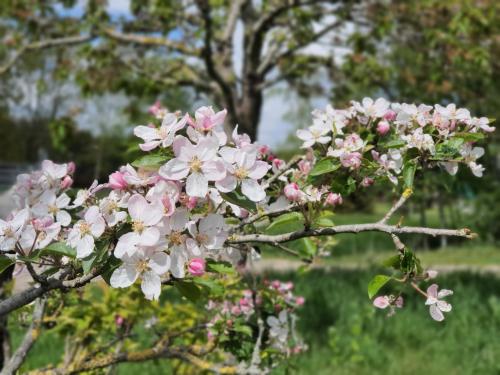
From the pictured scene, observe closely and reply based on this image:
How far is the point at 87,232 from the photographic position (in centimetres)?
113

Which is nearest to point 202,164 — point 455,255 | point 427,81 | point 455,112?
point 455,112

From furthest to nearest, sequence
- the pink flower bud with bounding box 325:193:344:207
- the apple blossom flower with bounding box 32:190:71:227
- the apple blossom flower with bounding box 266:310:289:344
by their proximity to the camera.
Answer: the apple blossom flower with bounding box 266:310:289:344, the pink flower bud with bounding box 325:193:344:207, the apple blossom flower with bounding box 32:190:71:227

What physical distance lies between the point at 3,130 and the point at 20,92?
383 cm

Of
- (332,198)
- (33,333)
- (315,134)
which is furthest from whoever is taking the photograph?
(33,333)

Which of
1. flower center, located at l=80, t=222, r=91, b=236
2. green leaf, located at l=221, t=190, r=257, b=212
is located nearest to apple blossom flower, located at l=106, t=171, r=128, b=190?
flower center, located at l=80, t=222, r=91, b=236

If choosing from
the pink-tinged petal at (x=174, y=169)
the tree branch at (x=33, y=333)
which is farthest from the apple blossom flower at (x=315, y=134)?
the tree branch at (x=33, y=333)

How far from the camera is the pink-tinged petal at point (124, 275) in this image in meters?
1.09

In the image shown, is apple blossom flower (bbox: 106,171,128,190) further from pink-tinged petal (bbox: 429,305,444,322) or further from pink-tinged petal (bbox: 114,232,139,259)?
pink-tinged petal (bbox: 429,305,444,322)

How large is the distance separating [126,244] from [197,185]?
17cm

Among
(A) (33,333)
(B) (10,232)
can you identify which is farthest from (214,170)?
(A) (33,333)

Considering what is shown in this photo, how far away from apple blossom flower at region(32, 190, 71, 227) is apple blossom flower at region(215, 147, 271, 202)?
0.46 metres

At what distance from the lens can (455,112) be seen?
1.57m

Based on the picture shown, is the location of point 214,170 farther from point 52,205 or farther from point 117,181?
point 52,205

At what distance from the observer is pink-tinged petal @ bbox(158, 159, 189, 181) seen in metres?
1.10
